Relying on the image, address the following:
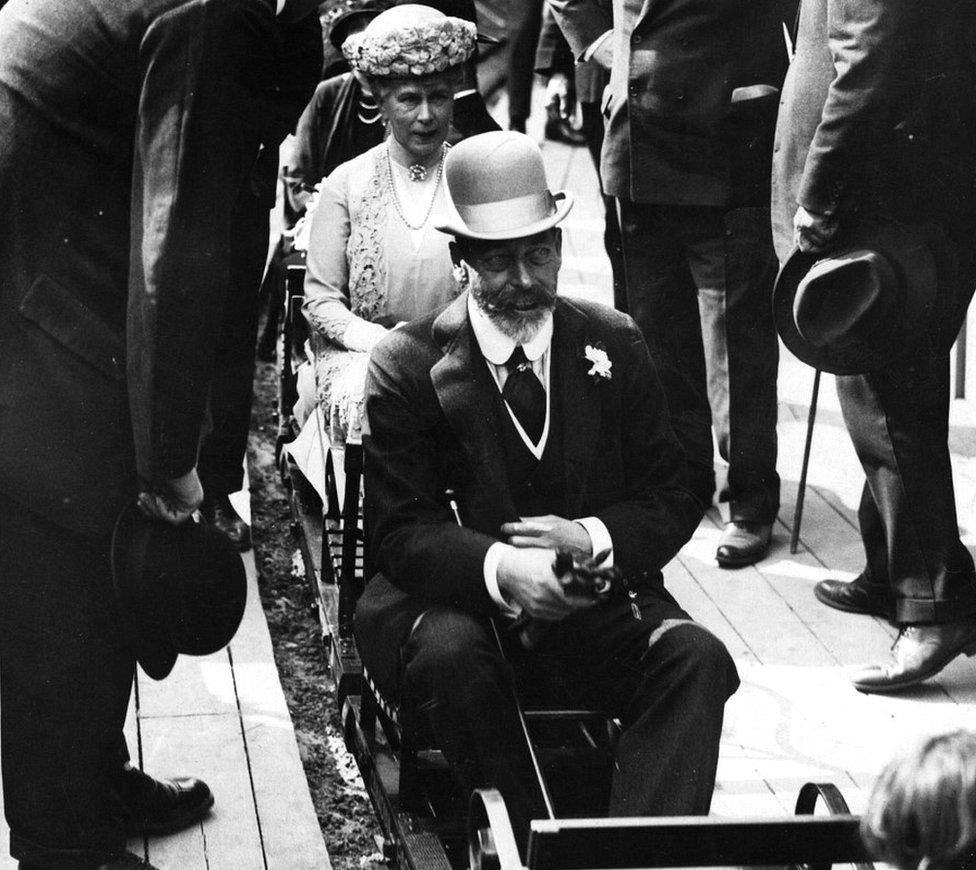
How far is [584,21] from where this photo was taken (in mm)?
6082

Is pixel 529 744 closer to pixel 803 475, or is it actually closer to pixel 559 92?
pixel 803 475

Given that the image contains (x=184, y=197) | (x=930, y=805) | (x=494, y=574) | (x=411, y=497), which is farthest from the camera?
(x=411, y=497)

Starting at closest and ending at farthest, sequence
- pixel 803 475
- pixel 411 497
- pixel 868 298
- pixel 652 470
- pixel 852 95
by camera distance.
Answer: pixel 411 497 < pixel 652 470 < pixel 852 95 < pixel 868 298 < pixel 803 475

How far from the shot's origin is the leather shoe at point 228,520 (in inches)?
215

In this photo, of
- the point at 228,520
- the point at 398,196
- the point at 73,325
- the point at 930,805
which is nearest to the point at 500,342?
the point at 73,325

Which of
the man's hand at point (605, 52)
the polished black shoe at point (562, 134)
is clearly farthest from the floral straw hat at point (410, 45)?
the polished black shoe at point (562, 134)

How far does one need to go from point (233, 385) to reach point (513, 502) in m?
2.13

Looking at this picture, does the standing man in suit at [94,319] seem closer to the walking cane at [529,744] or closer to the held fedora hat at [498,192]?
the held fedora hat at [498,192]

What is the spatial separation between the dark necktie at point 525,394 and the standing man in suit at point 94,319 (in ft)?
2.26

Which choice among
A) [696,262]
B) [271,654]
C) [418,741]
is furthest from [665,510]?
[696,262]

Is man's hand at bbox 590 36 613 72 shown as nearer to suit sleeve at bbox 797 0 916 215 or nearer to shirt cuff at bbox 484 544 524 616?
suit sleeve at bbox 797 0 916 215

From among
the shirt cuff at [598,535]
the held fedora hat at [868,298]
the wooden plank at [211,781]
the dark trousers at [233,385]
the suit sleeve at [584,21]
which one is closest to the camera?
the shirt cuff at [598,535]

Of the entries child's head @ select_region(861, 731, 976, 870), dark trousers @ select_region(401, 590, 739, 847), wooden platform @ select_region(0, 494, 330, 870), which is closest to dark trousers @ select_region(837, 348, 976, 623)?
dark trousers @ select_region(401, 590, 739, 847)

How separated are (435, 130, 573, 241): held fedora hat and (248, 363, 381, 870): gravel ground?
5.04 feet
